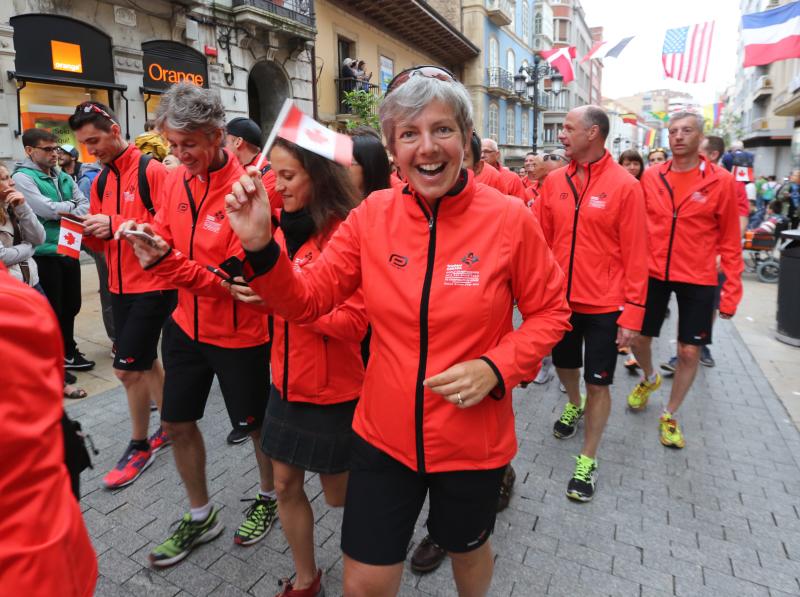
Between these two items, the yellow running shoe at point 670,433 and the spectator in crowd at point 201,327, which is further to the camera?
the yellow running shoe at point 670,433

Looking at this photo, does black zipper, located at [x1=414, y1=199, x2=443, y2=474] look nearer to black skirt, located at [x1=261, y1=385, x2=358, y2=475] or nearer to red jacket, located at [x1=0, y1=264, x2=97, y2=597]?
black skirt, located at [x1=261, y1=385, x2=358, y2=475]

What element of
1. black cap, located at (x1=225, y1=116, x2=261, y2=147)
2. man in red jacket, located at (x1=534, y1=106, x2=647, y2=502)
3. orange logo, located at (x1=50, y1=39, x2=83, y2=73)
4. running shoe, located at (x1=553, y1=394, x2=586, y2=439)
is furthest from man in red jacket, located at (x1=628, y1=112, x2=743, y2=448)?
orange logo, located at (x1=50, y1=39, x2=83, y2=73)

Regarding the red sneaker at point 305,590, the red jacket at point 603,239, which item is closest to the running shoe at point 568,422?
the red jacket at point 603,239

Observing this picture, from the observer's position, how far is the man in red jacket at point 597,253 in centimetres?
344

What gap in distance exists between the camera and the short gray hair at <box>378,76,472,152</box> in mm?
1734

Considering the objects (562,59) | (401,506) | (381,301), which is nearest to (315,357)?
(381,301)

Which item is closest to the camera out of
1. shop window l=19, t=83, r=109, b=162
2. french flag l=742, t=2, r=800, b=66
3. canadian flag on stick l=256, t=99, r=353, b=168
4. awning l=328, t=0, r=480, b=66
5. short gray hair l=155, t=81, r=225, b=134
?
canadian flag on stick l=256, t=99, r=353, b=168

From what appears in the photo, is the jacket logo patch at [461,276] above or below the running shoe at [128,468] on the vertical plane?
above

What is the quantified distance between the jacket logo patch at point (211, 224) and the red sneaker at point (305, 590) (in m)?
1.71

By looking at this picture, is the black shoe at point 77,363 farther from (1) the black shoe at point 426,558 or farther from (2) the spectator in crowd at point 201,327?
(1) the black shoe at point 426,558

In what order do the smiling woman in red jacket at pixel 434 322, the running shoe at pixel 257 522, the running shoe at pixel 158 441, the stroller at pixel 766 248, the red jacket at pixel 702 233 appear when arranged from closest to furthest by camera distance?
1. the smiling woman in red jacket at pixel 434 322
2. the running shoe at pixel 257 522
3. the running shoe at pixel 158 441
4. the red jacket at pixel 702 233
5. the stroller at pixel 766 248

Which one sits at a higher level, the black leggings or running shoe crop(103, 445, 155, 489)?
the black leggings

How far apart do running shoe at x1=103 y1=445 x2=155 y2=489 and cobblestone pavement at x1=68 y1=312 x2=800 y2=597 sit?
2.2 inches

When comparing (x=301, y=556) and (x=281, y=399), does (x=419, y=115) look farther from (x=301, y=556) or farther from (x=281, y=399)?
(x=301, y=556)
